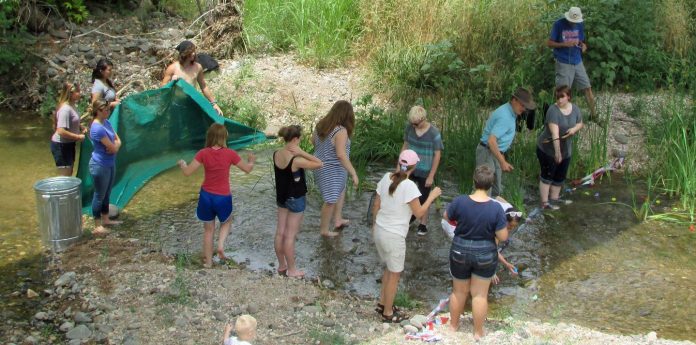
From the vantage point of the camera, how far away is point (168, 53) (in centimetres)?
1392

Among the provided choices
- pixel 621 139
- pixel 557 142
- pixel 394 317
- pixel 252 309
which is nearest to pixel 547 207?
pixel 557 142

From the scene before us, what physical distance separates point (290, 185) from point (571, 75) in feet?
17.8

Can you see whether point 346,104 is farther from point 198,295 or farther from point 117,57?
point 117,57

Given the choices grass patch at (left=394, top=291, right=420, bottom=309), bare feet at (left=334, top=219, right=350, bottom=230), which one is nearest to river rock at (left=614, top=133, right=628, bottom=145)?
bare feet at (left=334, top=219, right=350, bottom=230)

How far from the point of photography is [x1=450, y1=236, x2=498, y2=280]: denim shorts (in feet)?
19.5

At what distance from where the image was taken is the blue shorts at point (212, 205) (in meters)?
7.24

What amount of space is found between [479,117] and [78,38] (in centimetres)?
749

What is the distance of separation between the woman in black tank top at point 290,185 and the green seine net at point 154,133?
263 centimetres

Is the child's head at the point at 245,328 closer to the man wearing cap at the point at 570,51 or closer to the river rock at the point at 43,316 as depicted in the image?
the river rock at the point at 43,316

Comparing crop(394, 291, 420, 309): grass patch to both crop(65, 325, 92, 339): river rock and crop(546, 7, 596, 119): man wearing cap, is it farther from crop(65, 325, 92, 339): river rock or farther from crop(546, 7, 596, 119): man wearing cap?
crop(546, 7, 596, 119): man wearing cap

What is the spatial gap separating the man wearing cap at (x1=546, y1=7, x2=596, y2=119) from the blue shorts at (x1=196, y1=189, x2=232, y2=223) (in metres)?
5.59

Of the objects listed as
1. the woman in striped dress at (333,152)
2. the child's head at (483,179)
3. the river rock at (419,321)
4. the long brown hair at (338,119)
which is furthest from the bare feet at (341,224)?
the child's head at (483,179)

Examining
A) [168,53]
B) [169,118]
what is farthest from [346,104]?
[168,53]

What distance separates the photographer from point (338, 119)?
7.73 metres
